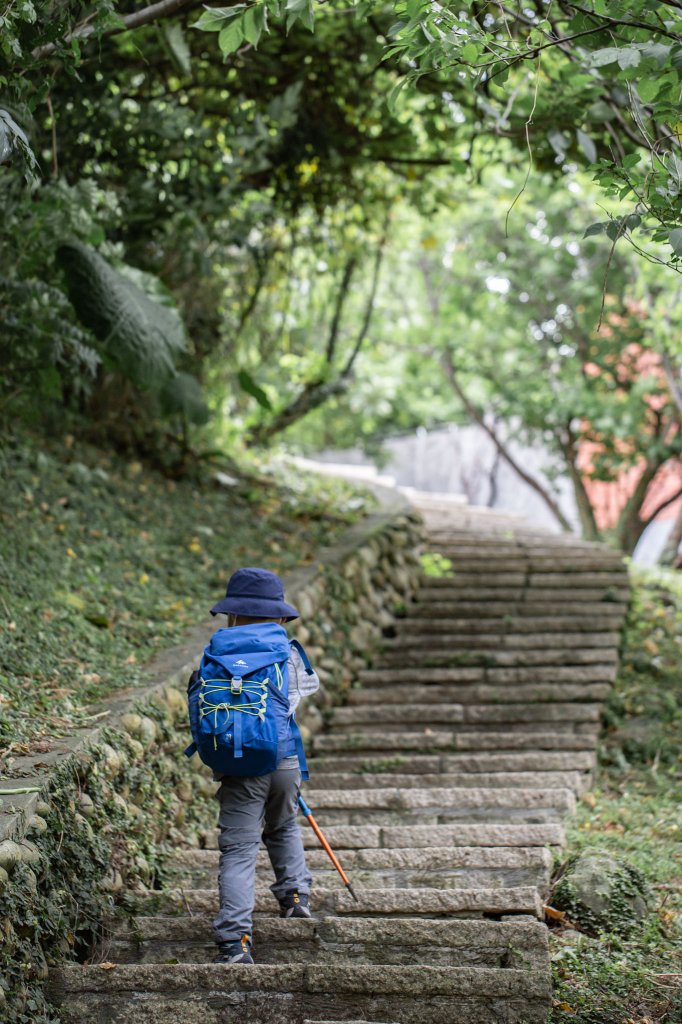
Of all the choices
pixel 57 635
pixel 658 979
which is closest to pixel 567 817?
pixel 658 979

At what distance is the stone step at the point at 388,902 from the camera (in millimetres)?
3652

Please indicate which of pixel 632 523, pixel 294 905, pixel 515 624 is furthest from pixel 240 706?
pixel 632 523

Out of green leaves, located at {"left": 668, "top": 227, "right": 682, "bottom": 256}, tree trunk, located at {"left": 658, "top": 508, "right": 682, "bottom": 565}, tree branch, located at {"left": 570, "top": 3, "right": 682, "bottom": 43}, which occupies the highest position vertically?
tree branch, located at {"left": 570, "top": 3, "right": 682, "bottom": 43}

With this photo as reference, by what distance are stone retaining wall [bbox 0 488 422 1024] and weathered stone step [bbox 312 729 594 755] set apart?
1.12 m

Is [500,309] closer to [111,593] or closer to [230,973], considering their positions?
[111,593]

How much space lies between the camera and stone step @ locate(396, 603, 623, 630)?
8.16 meters

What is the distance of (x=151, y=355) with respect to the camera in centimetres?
583

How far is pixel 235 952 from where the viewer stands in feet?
11.4

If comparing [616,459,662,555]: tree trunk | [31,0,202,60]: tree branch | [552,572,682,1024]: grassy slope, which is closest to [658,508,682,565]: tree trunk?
[616,459,662,555]: tree trunk

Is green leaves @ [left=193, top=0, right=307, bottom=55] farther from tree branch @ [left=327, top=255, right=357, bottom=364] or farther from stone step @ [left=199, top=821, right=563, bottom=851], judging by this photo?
tree branch @ [left=327, top=255, right=357, bottom=364]

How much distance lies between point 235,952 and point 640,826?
2.30m

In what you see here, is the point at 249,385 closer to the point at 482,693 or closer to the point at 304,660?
Result: the point at 482,693

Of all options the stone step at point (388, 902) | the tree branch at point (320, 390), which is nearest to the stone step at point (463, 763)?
the stone step at point (388, 902)

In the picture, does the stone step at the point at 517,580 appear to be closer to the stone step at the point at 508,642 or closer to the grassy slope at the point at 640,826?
the grassy slope at the point at 640,826
